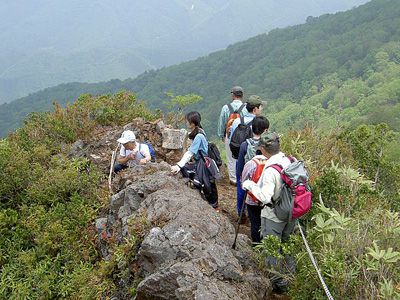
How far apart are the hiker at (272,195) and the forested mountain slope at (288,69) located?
7642cm

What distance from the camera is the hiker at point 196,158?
541 cm

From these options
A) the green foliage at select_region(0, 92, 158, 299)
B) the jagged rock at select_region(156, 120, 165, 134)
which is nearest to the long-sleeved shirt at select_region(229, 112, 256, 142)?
the green foliage at select_region(0, 92, 158, 299)

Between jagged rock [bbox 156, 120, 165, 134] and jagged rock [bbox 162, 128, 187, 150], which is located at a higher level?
jagged rock [bbox 156, 120, 165, 134]

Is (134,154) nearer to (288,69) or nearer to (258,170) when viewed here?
(258,170)

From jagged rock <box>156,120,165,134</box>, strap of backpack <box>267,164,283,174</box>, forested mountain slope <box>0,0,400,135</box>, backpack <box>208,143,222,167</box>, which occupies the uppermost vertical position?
strap of backpack <box>267,164,283,174</box>

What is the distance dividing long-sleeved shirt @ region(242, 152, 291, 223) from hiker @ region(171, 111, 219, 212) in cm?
158

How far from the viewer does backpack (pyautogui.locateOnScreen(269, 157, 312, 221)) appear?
3752 mm

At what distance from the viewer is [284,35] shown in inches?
5182

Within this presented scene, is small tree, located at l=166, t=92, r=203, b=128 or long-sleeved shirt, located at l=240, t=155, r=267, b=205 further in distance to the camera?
small tree, located at l=166, t=92, r=203, b=128

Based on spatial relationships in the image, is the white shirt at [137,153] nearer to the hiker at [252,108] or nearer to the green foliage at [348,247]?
the hiker at [252,108]

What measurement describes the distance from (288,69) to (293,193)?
358 feet

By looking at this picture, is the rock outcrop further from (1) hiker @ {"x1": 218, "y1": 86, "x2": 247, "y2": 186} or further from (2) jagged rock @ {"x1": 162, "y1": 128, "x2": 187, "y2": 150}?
(2) jagged rock @ {"x1": 162, "y1": 128, "x2": 187, "y2": 150}

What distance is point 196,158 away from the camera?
555 cm

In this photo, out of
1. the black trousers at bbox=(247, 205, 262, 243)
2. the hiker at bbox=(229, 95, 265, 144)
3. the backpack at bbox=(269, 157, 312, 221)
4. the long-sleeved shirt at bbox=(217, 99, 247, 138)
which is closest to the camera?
the backpack at bbox=(269, 157, 312, 221)
